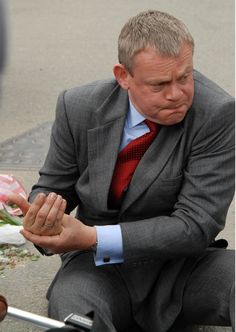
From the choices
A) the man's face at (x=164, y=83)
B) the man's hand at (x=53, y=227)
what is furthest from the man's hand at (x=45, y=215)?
the man's face at (x=164, y=83)

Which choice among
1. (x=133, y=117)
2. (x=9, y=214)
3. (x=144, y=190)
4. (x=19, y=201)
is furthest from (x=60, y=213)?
(x=9, y=214)

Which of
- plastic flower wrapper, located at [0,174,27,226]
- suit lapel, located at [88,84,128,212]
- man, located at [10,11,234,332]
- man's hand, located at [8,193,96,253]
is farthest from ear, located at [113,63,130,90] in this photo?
plastic flower wrapper, located at [0,174,27,226]

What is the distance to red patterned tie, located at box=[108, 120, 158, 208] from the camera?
271cm

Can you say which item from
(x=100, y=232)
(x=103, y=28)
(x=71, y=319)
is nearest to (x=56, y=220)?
(x=100, y=232)

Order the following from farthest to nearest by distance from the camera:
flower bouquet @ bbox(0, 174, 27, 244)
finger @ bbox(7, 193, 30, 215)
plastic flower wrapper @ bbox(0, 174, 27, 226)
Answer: plastic flower wrapper @ bbox(0, 174, 27, 226) < flower bouquet @ bbox(0, 174, 27, 244) < finger @ bbox(7, 193, 30, 215)

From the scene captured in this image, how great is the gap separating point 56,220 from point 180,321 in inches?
28.8

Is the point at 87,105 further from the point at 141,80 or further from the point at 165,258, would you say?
the point at 165,258

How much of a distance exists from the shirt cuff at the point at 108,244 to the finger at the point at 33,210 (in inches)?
9.5

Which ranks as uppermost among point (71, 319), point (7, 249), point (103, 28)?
point (71, 319)

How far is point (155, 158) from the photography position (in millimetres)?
2682

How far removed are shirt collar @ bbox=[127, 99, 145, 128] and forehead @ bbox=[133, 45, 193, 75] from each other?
233 millimetres

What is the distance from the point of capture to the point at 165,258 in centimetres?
271

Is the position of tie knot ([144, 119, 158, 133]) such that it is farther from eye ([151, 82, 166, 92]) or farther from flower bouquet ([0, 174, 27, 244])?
flower bouquet ([0, 174, 27, 244])

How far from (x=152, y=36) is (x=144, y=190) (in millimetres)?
523
